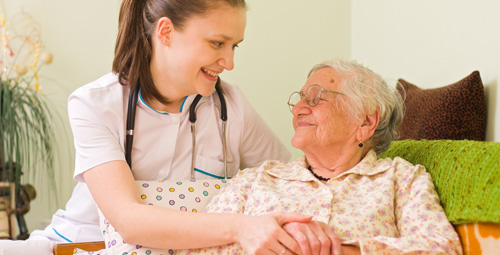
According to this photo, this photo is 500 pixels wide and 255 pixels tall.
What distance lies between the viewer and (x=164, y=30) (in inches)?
72.6

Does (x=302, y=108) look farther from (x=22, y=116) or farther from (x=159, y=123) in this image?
(x=22, y=116)

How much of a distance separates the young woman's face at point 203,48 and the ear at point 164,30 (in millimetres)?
13

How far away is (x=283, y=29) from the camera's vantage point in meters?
3.57

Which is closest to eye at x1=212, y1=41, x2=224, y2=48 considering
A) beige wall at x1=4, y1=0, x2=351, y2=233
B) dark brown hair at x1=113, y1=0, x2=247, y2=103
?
dark brown hair at x1=113, y1=0, x2=247, y2=103

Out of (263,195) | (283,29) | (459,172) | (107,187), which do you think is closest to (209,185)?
(263,195)

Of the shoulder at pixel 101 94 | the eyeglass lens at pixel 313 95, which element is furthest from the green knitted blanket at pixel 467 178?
the shoulder at pixel 101 94

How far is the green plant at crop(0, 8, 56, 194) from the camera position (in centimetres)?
321

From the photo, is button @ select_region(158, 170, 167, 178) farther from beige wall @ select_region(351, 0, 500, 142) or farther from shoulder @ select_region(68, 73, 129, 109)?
beige wall @ select_region(351, 0, 500, 142)

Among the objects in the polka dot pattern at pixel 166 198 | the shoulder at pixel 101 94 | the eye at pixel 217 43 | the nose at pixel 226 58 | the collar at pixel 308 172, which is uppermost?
the eye at pixel 217 43

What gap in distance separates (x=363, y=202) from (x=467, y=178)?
0.99ft

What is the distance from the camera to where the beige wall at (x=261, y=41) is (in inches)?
141

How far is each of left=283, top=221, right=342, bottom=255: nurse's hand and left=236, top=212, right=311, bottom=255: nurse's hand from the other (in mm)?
15

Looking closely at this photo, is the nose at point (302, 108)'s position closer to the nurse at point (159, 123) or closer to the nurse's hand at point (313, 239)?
the nurse at point (159, 123)

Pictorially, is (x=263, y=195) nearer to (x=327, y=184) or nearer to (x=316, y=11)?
(x=327, y=184)
